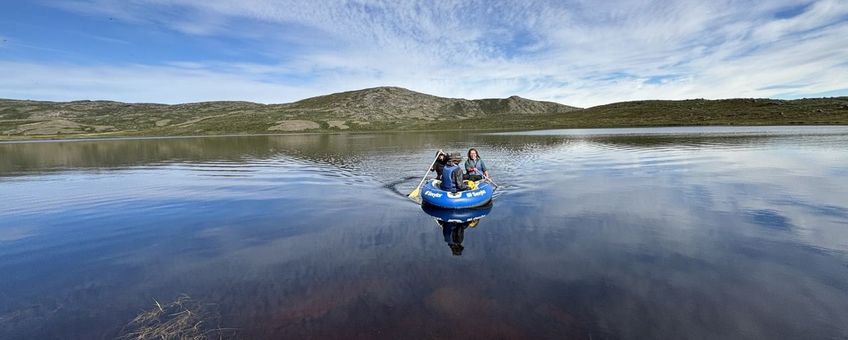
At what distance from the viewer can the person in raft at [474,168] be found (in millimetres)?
20203

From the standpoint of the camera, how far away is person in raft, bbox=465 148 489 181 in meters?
20.2

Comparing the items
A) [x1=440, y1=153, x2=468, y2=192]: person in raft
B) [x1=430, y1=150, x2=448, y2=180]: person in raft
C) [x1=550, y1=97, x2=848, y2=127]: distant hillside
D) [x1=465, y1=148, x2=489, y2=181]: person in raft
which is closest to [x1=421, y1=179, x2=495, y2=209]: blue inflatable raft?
[x1=440, y1=153, x2=468, y2=192]: person in raft

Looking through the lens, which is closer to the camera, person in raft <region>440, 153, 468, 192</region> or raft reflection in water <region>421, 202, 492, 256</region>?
raft reflection in water <region>421, 202, 492, 256</region>

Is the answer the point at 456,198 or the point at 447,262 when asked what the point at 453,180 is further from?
the point at 447,262

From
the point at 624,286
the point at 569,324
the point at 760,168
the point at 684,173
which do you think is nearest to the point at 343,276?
the point at 569,324

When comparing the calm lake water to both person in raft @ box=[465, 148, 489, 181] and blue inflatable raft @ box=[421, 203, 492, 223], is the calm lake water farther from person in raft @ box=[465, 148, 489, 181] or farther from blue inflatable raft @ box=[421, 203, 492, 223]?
person in raft @ box=[465, 148, 489, 181]

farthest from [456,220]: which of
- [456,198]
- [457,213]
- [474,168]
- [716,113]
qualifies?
[716,113]

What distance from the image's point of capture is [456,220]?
632 inches

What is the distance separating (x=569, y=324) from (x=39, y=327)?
1072 cm

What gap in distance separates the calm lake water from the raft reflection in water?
42 centimetres

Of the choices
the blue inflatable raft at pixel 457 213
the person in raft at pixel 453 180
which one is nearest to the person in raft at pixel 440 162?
the person in raft at pixel 453 180

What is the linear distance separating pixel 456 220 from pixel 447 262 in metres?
5.07

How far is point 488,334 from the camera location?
7324 millimetres

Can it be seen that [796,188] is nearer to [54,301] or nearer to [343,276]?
[343,276]
